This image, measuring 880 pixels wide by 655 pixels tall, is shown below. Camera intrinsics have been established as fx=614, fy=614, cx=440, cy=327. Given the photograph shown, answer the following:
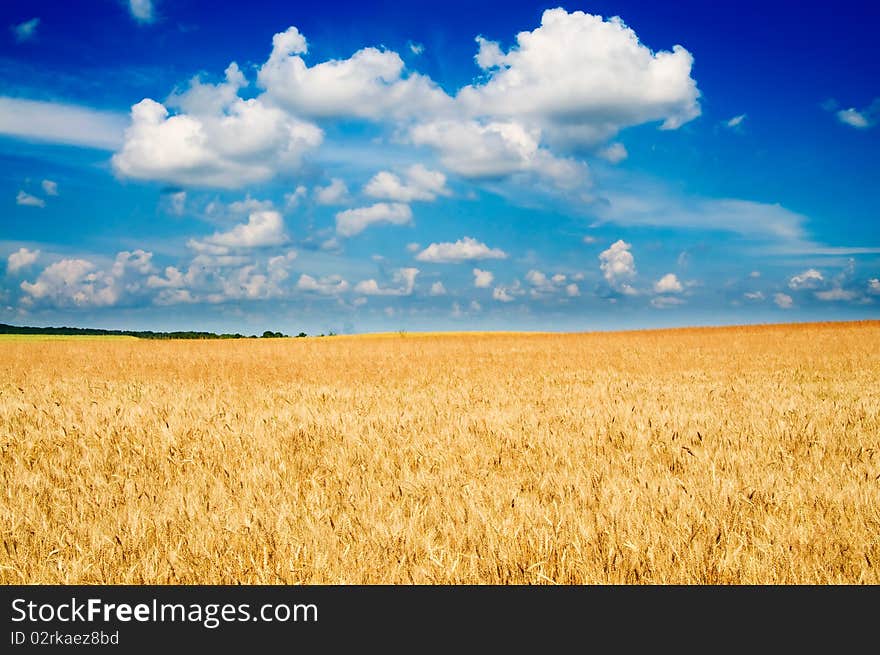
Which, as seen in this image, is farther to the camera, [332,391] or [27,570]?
[332,391]

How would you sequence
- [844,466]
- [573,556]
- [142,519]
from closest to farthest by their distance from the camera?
[573,556] → [142,519] → [844,466]

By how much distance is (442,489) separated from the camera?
4.86m

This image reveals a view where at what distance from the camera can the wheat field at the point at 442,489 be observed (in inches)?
137

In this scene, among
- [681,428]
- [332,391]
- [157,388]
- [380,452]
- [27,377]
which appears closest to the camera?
[380,452]

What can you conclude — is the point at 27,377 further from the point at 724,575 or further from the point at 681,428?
the point at 724,575

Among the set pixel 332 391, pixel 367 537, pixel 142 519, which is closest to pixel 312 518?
pixel 367 537

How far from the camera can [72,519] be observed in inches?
172

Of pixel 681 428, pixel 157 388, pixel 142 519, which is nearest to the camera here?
pixel 142 519

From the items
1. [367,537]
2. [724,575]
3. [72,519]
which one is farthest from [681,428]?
[72,519]

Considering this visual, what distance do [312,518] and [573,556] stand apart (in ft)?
6.06

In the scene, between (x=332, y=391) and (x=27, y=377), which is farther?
(x=27, y=377)

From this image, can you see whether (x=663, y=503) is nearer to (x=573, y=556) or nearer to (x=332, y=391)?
(x=573, y=556)

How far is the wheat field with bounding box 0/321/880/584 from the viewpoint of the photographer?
347cm

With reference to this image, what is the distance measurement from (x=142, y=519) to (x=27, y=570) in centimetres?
70
